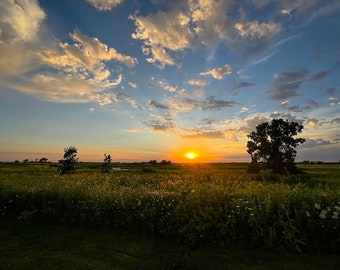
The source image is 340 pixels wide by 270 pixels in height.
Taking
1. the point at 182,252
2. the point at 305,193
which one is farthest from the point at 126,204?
the point at 305,193

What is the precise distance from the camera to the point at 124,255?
6305mm

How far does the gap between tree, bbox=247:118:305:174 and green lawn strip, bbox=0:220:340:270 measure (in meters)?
37.3

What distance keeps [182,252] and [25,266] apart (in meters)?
3.29

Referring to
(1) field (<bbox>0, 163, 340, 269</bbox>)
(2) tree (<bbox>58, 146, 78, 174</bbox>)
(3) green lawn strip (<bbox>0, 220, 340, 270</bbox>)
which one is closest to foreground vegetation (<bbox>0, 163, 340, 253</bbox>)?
(1) field (<bbox>0, 163, 340, 269</bbox>)

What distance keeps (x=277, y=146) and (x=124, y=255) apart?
130ft

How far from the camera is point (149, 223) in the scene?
7.37 m

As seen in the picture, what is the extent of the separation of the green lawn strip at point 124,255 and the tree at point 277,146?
122 feet

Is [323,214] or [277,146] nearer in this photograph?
[323,214]

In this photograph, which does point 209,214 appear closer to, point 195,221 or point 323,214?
point 195,221

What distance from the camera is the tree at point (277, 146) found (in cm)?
4159

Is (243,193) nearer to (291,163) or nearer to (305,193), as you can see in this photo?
(305,193)

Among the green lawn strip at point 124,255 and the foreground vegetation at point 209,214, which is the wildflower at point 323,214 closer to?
the foreground vegetation at point 209,214

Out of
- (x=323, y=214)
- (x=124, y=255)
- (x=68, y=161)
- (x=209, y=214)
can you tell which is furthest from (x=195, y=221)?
(x=68, y=161)

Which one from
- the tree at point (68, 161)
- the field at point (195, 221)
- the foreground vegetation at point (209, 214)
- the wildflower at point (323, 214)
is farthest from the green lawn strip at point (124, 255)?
the tree at point (68, 161)
